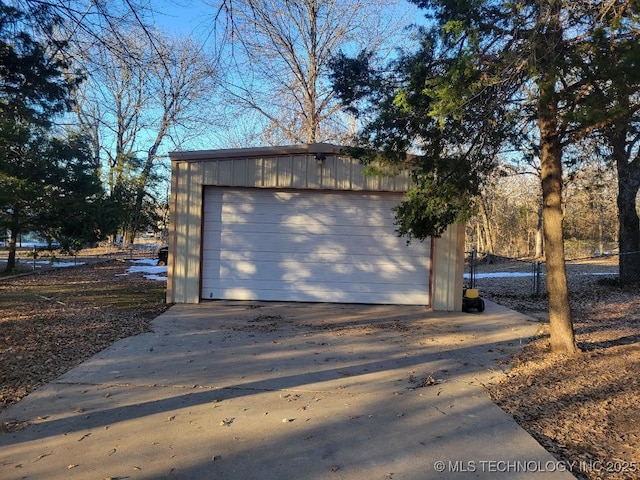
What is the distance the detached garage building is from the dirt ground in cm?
160

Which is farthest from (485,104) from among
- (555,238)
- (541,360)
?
(541,360)

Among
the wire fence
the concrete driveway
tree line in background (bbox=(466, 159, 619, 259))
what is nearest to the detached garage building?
the concrete driveway

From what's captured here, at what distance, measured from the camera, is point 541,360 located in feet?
20.2

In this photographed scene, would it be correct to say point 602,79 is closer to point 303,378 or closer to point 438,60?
point 438,60

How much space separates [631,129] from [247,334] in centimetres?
628

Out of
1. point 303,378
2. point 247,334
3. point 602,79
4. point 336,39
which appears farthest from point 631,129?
point 336,39

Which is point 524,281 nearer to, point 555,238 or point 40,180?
point 555,238

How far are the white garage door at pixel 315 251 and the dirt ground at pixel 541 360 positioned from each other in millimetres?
2032

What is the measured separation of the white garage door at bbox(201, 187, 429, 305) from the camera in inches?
411

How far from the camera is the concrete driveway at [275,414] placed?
11.1 ft

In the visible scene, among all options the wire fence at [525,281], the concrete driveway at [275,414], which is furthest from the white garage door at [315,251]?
the wire fence at [525,281]

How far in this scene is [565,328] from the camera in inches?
251

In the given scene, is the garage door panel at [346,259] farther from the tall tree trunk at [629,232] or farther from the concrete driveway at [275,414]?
the tall tree trunk at [629,232]

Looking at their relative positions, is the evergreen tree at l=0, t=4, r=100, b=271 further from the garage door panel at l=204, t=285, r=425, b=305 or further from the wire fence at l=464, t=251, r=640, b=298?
the wire fence at l=464, t=251, r=640, b=298
